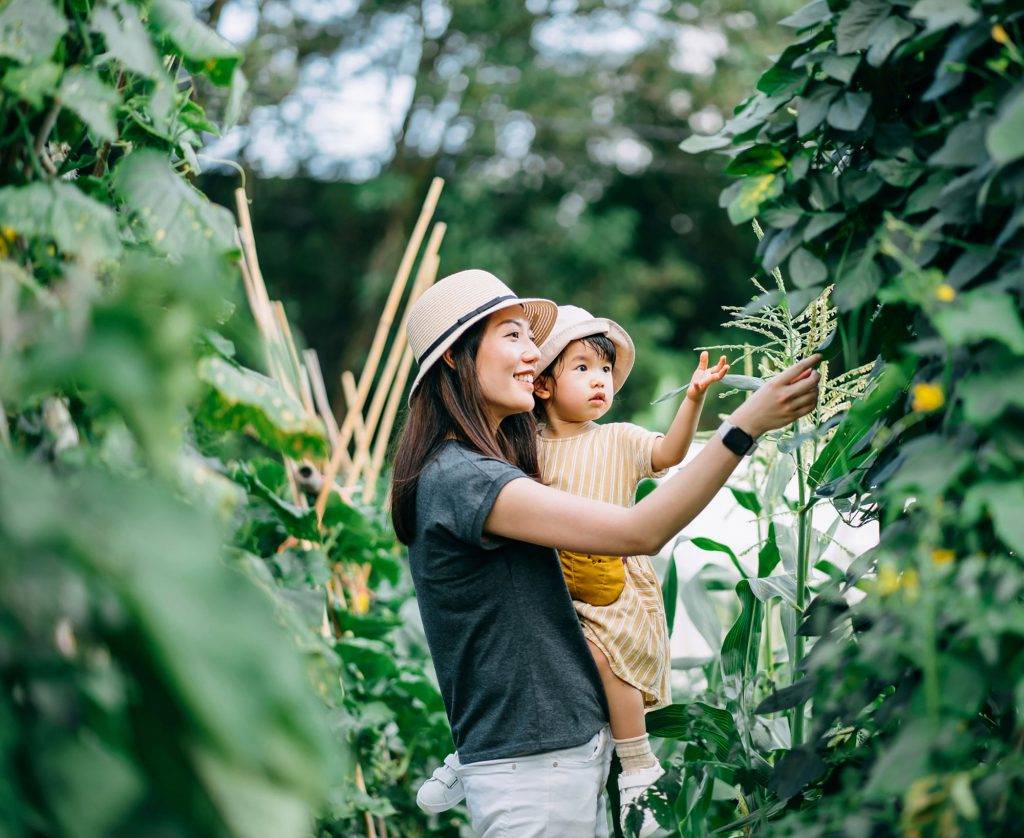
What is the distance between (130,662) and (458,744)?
113cm

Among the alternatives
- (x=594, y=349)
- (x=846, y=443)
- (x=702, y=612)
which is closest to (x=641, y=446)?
(x=594, y=349)

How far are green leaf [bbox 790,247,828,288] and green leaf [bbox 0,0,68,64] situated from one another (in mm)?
1099

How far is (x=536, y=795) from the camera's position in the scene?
197cm

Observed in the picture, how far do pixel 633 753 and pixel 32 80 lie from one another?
163 centimetres

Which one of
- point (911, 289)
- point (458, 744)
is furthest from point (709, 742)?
point (911, 289)

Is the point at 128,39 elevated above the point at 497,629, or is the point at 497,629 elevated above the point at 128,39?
the point at 128,39

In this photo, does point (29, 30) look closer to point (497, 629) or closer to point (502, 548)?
point (502, 548)

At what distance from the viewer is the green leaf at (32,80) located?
1391mm

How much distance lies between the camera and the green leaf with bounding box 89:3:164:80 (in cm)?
144

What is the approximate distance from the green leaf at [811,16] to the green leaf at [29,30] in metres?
1.04

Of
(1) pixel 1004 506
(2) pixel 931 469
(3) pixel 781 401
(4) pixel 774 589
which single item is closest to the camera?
(1) pixel 1004 506

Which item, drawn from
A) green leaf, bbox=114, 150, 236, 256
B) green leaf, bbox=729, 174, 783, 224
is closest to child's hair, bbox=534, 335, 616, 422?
green leaf, bbox=729, 174, 783, 224

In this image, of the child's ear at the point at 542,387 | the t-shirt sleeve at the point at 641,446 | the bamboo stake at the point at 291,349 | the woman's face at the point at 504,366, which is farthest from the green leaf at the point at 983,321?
the bamboo stake at the point at 291,349

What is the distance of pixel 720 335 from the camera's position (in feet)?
36.6
